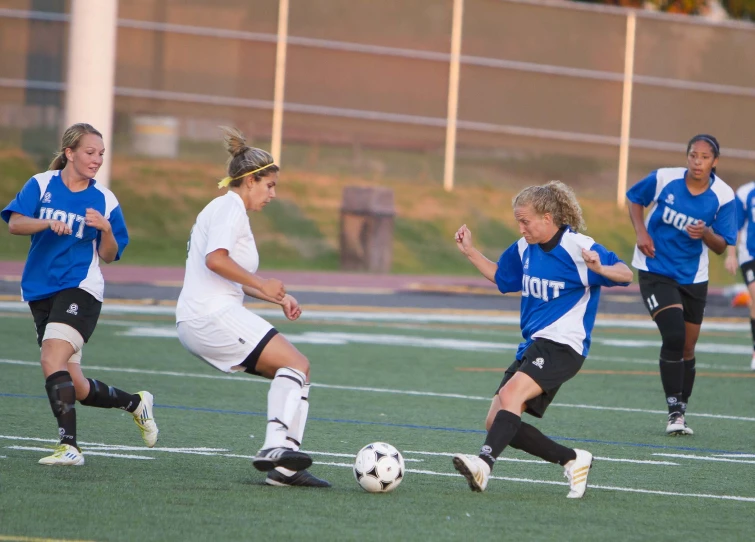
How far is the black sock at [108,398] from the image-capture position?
26.6 feet

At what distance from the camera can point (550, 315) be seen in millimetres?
7477

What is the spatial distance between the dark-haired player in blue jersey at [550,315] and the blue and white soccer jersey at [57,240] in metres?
2.42

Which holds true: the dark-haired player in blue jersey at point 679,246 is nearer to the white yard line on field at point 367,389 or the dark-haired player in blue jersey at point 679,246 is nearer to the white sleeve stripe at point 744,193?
the white yard line on field at point 367,389

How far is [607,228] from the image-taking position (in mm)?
31906

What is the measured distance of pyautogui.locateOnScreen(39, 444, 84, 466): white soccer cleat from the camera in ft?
24.6

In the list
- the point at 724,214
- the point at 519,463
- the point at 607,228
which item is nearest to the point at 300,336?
the point at 724,214

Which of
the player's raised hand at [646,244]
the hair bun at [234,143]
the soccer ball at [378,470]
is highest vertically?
the hair bun at [234,143]

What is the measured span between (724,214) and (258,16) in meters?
21.2

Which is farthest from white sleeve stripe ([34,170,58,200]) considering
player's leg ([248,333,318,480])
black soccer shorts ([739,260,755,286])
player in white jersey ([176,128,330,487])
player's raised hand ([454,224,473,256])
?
black soccer shorts ([739,260,755,286])

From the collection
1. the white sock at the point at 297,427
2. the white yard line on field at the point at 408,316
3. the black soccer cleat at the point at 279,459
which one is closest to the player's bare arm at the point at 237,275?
the white sock at the point at 297,427

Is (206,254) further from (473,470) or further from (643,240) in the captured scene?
(643,240)

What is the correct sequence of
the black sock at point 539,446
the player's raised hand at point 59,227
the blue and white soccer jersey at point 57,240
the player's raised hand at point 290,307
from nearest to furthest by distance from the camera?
the player's raised hand at point 290,307, the black sock at point 539,446, the player's raised hand at point 59,227, the blue and white soccer jersey at point 57,240

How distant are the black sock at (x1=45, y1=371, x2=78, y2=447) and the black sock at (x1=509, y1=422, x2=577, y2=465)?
2455 millimetres

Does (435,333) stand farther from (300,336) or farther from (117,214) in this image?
(117,214)
